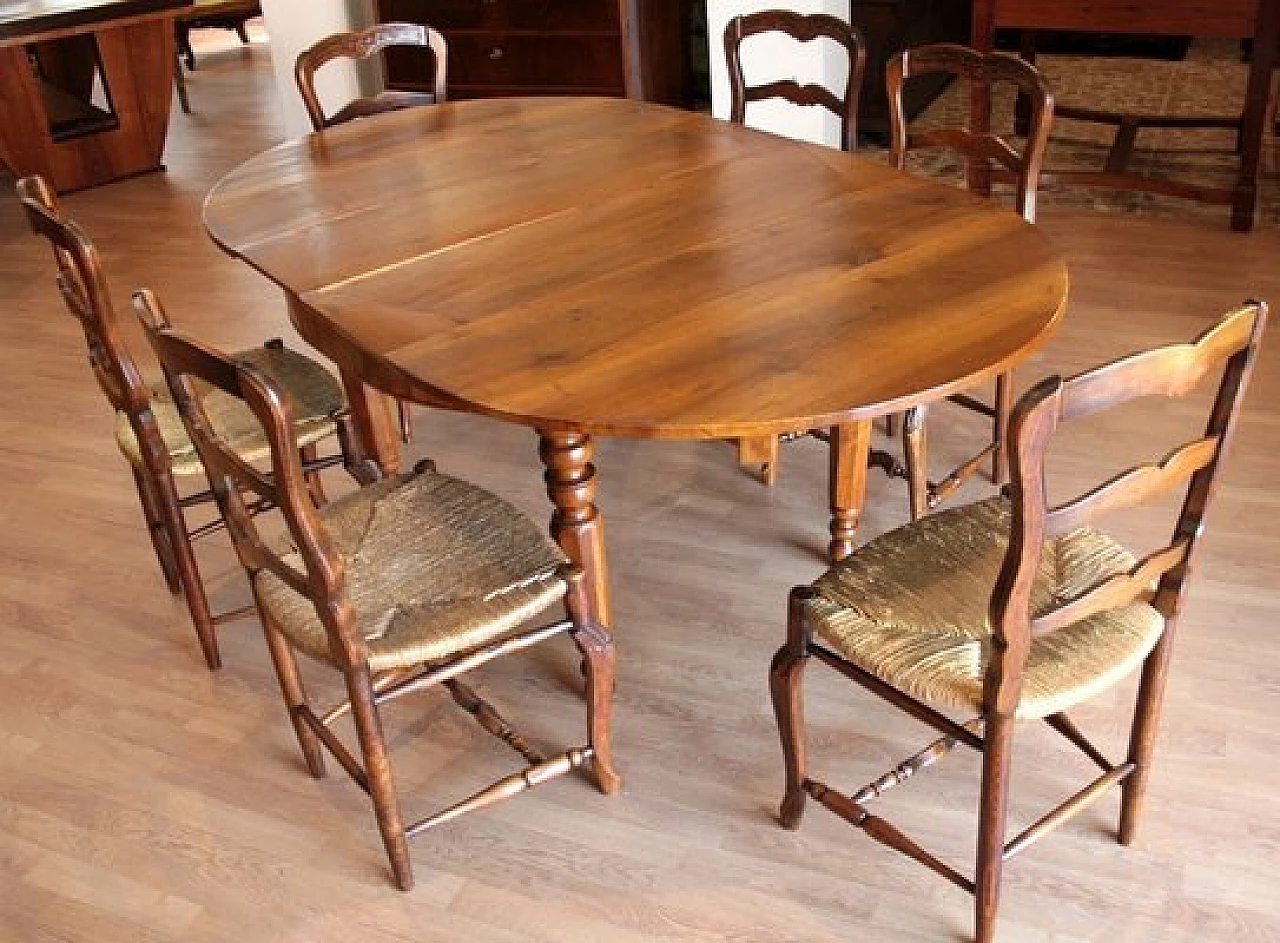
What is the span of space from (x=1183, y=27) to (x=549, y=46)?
2.07 m

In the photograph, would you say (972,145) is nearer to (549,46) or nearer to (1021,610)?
(1021,610)

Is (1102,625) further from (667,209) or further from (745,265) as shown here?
(667,209)

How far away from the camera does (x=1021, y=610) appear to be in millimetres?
1418

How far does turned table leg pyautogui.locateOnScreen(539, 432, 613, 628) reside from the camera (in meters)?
1.85

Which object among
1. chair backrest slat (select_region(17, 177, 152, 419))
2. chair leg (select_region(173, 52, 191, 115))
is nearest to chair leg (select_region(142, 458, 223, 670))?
chair backrest slat (select_region(17, 177, 152, 419))

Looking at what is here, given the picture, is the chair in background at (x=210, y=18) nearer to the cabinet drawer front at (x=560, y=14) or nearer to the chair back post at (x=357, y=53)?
the cabinet drawer front at (x=560, y=14)

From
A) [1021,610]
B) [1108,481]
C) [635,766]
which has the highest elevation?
[1108,481]

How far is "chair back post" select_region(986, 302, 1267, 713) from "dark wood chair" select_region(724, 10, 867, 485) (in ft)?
3.65

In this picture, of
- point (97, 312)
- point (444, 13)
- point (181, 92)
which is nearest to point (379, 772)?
point (97, 312)

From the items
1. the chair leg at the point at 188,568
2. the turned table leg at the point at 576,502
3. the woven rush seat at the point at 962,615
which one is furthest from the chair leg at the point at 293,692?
the woven rush seat at the point at 962,615

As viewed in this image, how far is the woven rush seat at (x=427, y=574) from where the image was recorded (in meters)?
1.76

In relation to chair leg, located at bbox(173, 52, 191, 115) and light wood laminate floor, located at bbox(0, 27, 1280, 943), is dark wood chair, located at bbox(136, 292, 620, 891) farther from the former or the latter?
chair leg, located at bbox(173, 52, 191, 115)

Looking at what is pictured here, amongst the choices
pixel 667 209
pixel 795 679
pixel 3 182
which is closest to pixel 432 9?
pixel 3 182

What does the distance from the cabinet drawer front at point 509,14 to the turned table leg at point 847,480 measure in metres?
2.69
